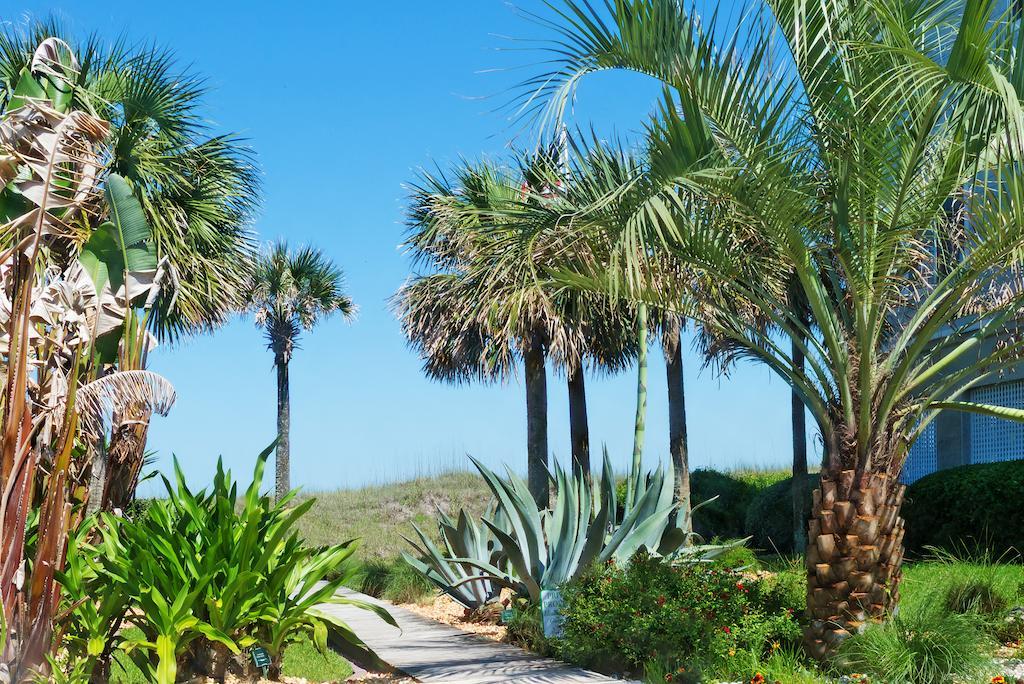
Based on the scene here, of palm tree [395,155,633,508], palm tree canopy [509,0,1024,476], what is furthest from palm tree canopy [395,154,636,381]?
palm tree canopy [509,0,1024,476]

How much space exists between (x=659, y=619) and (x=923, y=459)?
13375 millimetres

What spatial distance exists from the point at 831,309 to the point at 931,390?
4.21 feet

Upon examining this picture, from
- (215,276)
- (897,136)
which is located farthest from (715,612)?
(215,276)

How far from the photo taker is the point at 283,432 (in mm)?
26016

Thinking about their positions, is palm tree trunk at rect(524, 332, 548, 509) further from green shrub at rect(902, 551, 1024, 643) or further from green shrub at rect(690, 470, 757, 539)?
green shrub at rect(902, 551, 1024, 643)

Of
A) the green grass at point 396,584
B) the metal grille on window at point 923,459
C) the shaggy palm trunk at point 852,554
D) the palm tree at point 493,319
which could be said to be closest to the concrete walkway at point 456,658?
the shaggy palm trunk at point 852,554

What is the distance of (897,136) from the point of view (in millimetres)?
7219

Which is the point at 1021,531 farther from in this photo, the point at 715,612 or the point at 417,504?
the point at 417,504

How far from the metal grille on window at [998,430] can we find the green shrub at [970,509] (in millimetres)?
1319

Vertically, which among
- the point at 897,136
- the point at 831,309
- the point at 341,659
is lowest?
the point at 341,659

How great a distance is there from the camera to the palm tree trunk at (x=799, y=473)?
1611cm

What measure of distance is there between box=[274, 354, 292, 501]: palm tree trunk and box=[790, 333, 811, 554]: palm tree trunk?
43.8 feet

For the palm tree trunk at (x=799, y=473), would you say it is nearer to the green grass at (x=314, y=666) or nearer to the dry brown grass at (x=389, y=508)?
the green grass at (x=314, y=666)

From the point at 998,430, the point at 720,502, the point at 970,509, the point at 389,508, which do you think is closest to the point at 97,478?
the point at 970,509
